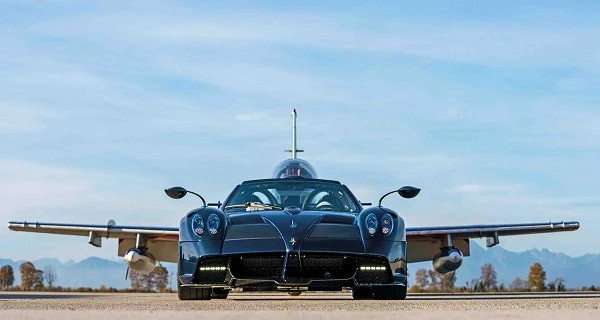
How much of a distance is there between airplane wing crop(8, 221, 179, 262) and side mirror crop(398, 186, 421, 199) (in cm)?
839

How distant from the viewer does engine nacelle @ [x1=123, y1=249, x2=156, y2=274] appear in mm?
18828

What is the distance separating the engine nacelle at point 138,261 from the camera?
18.8 m

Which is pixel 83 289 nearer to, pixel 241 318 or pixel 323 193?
pixel 323 193

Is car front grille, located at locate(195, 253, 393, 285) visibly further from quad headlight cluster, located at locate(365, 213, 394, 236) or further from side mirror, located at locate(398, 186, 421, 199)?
side mirror, located at locate(398, 186, 421, 199)

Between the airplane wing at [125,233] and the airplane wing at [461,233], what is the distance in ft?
15.9

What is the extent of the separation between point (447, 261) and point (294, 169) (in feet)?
10.3

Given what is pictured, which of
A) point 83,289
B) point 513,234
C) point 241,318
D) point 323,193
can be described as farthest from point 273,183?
point 83,289

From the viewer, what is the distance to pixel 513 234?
75.8 ft

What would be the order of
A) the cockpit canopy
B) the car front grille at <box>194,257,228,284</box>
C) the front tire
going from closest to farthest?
the car front grille at <box>194,257,228,284</box>
the front tire
the cockpit canopy

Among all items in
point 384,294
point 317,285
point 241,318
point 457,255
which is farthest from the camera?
point 457,255

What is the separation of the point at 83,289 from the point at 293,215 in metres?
34.7

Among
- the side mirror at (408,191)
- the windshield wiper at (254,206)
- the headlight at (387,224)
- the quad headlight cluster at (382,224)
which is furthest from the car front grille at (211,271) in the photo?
the side mirror at (408,191)

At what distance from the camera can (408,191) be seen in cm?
1261

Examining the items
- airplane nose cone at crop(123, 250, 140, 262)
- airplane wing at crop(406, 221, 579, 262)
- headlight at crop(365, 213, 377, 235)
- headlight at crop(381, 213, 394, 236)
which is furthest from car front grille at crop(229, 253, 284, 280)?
airplane wing at crop(406, 221, 579, 262)
